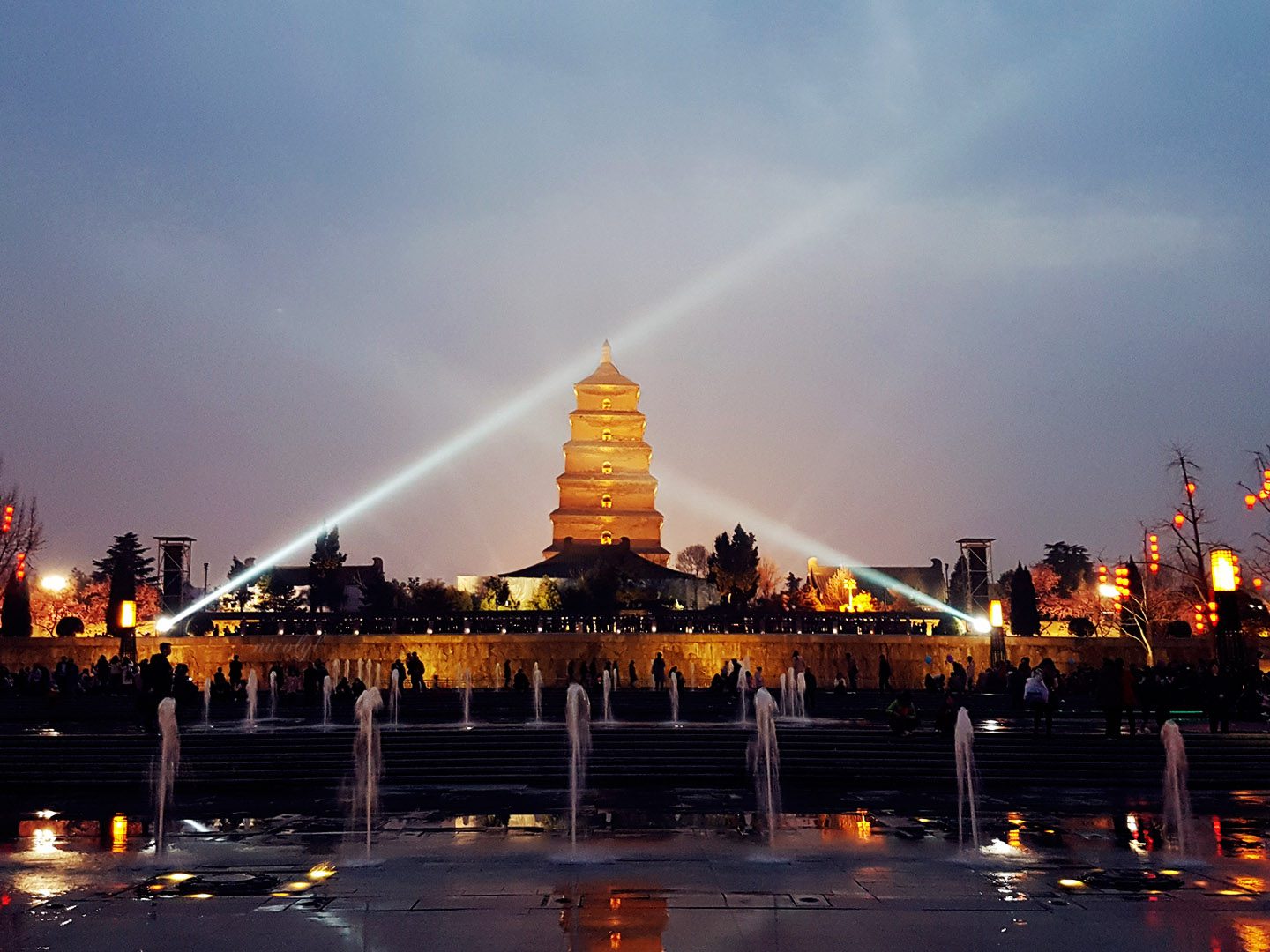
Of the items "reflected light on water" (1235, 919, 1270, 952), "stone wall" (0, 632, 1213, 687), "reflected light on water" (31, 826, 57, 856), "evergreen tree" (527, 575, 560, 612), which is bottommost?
"reflected light on water" (1235, 919, 1270, 952)

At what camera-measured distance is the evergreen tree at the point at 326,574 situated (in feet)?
222

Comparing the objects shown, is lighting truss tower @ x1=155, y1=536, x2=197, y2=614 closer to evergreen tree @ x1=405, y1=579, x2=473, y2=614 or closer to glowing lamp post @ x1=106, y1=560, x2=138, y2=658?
glowing lamp post @ x1=106, y1=560, x2=138, y2=658

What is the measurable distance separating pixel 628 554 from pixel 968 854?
6120 centimetres

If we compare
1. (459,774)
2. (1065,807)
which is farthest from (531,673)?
(1065,807)

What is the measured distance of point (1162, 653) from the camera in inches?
1806

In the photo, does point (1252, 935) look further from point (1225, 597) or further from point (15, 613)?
point (15, 613)

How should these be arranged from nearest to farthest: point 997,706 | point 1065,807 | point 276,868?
point 276,868, point 1065,807, point 997,706

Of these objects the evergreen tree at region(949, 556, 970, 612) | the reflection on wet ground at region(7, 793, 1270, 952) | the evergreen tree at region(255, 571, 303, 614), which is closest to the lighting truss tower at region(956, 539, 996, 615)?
the evergreen tree at region(949, 556, 970, 612)

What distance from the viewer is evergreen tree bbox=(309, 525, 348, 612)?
6762 centimetres

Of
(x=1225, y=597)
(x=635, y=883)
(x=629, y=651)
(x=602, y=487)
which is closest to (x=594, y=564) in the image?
(x=602, y=487)

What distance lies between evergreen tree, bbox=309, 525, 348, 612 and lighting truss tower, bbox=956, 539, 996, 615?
32.5m

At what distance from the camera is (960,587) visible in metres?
50.2

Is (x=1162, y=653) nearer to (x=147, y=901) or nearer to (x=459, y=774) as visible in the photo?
(x=459, y=774)

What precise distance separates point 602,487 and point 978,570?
146 ft
